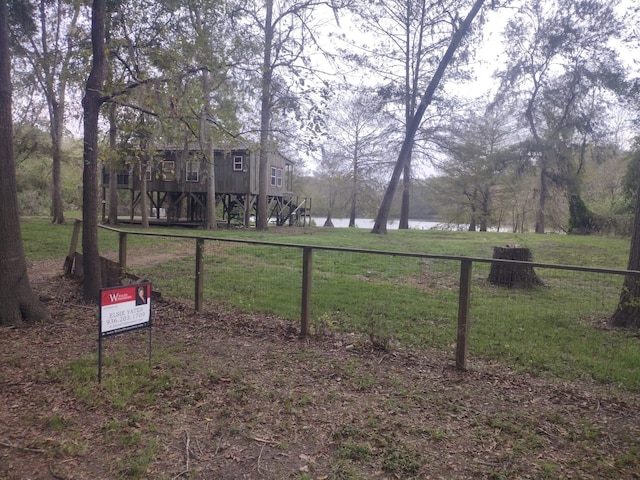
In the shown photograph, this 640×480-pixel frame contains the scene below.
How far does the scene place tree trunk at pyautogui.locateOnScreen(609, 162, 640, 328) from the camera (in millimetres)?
5332

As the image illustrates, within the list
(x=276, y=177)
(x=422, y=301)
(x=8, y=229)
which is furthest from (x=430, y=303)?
(x=276, y=177)

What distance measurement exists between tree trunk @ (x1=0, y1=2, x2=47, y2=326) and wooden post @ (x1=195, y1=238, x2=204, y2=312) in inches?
78.7

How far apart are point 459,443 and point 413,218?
165ft

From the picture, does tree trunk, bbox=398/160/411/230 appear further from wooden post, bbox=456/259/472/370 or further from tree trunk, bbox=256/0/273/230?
wooden post, bbox=456/259/472/370

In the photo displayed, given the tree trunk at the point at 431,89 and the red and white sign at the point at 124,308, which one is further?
the tree trunk at the point at 431,89

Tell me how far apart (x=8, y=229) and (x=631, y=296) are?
760 centimetres

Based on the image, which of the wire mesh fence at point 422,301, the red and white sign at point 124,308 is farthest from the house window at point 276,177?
the red and white sign at point 124,308

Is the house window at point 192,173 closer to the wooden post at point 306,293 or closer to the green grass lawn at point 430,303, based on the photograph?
the green grass lawn at point 430,303

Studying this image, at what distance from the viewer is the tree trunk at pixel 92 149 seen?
603 cm

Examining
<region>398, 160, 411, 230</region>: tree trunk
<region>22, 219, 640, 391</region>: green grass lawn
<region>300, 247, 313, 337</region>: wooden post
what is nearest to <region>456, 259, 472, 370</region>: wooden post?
<region>22, 219, 640, 391</region>: green grass lawn

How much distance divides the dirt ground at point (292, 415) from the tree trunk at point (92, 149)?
5.19ft

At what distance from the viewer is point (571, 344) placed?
16.2 ft

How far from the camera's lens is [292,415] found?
11.2ft

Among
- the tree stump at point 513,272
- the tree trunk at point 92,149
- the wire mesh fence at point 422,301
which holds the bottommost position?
the wire mesh fence at point 422,301
